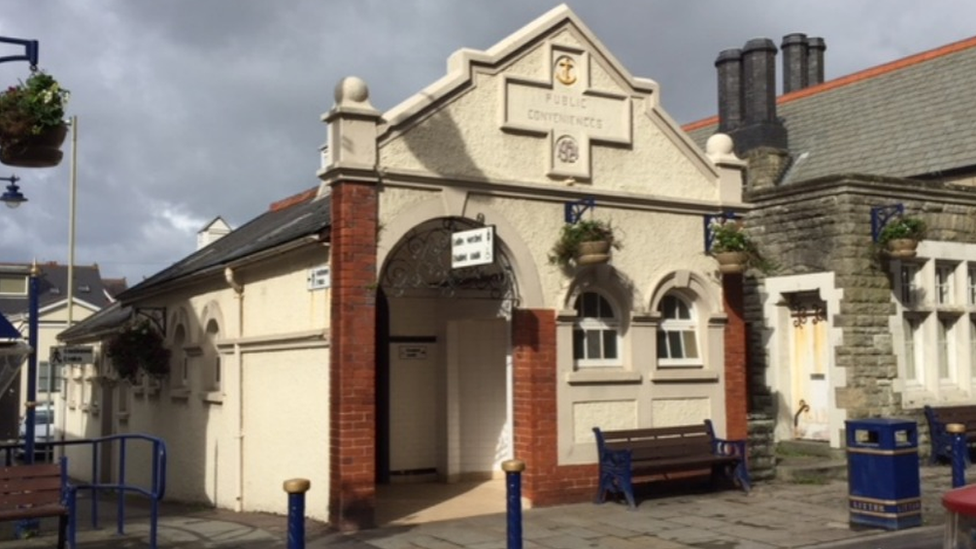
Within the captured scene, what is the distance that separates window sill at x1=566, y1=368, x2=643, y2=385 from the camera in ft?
42.2

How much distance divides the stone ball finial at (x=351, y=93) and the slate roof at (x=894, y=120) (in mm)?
12570

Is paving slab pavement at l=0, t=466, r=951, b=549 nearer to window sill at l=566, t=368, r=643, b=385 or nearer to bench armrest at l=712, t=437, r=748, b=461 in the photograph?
bench armrest at l=712, t=437, r=748, b=461

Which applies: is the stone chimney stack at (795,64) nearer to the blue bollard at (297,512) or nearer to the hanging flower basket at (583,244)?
the hanging flower basket at (583,244)

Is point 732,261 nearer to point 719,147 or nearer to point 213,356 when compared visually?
point 719,147

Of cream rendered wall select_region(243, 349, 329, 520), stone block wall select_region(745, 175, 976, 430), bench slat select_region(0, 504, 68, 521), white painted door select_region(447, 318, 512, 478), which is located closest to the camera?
bench slat select_region(0, 504, 68, 521)

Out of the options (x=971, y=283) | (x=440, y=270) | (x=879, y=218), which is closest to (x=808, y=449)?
(x=879, y=218)

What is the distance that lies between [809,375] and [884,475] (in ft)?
19.8

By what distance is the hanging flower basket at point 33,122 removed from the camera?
30.2ft

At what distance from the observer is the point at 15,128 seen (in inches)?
363

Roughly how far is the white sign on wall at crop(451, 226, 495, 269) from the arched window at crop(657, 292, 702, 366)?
3413 mm

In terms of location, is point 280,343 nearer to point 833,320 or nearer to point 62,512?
point 62,512

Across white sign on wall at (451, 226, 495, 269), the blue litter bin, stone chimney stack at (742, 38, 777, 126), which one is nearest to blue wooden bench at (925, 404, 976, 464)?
the blue litter bin

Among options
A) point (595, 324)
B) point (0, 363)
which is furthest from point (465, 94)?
point (0, 363)

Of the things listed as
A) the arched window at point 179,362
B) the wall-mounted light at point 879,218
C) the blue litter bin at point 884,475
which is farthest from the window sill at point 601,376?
the arched window at point 179,362
